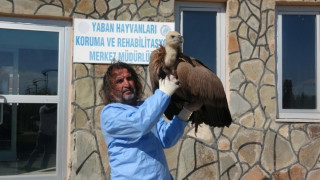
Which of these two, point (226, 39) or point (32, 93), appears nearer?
point (32, 93)

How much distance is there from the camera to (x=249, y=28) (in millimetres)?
4691

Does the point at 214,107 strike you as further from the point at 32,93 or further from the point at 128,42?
the point at 32,93

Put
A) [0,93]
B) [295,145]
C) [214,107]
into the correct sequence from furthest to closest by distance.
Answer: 1. [295,145]
2. [0,93]
3. [214,107]

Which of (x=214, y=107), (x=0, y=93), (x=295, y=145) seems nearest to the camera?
(x=214, y=107)

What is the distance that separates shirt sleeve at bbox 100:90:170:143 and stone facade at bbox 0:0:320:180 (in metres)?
2.13

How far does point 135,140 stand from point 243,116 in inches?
104

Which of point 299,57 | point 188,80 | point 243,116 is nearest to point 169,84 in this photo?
point 188,80

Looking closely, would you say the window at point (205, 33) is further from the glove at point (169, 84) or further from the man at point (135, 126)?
the glove at point (169, 84)

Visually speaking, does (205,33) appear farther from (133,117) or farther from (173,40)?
(133,117)

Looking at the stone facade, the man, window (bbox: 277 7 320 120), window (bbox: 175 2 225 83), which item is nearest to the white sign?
the stone facade

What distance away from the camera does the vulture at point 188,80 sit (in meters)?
2.29

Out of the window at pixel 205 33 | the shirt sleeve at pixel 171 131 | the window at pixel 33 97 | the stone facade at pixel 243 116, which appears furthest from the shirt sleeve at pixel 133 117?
the window at pixel 205 33

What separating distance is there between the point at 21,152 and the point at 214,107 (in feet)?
9.53

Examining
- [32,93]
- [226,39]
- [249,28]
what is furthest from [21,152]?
[249,28]
